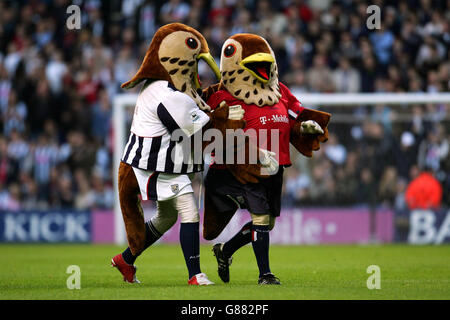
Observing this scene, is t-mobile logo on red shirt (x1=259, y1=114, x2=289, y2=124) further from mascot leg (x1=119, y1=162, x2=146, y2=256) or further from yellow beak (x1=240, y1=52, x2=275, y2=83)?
mascot leg (x1=119, y1=162, x2=146, y2=256)

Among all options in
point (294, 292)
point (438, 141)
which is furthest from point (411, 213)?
point (294, 292)

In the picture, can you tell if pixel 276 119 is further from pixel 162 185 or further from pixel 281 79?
pixel 281 79

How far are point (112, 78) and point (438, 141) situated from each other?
655cm

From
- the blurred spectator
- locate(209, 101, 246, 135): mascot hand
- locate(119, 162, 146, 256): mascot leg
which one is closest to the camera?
locate(209, 101, 246, 135): mascot hand

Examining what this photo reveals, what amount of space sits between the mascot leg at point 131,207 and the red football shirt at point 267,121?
92 centimetres

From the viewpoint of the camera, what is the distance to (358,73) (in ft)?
51.3

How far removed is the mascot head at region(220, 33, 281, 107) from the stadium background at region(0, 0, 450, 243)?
7316 mm

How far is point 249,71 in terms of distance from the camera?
7.09 m

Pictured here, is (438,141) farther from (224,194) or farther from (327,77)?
(224,194)

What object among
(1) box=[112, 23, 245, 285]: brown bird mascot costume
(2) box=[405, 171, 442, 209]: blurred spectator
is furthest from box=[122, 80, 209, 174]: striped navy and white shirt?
(2) box=[405, 171, 442, 209]: blurred spectator

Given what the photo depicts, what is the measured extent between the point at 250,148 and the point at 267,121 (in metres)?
0.28

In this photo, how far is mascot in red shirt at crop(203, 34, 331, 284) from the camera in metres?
6.90

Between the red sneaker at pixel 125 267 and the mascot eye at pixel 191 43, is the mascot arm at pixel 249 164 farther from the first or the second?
the red sneaker at pixel 125 267

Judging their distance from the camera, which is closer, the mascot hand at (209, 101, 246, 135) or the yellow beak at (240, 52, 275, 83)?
the mascot hand at (209, 101, 246, 135)
